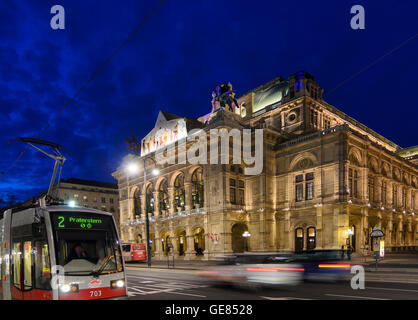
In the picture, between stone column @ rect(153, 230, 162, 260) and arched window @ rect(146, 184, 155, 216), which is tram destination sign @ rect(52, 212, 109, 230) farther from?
arched window @ rect(146, 184, 155, 216)

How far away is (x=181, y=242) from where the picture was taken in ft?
164

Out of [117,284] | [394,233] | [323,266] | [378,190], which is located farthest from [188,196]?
[117,284]

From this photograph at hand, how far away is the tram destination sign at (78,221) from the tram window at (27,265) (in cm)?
156

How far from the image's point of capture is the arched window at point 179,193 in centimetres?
4846

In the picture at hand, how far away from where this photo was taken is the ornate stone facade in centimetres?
3797

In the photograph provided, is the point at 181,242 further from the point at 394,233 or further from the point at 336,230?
the point at 394,233

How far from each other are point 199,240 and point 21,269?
39718 mm

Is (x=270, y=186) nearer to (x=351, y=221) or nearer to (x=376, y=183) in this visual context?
(x=351, y=221)

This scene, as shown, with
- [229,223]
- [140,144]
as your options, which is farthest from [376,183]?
[140,144]

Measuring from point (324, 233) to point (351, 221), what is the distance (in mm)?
3786

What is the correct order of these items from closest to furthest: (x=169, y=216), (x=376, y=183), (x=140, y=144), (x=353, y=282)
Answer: (x=353, y=282)
(x=376, y=183)
(x=169, y=216)
(x=140, y=144)

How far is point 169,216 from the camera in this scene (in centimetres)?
4925

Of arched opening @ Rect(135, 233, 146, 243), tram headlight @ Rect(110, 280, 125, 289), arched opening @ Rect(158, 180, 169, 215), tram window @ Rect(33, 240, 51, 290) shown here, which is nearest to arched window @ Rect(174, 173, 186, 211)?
arched opening @ Rect(158, 180, 169, 215)

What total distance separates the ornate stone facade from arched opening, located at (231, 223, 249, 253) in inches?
5.1
